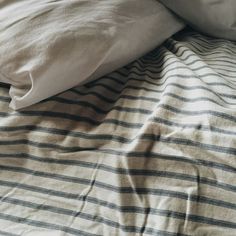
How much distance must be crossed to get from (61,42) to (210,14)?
299 millimetres

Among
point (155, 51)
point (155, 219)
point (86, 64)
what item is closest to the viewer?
point (155, 219)

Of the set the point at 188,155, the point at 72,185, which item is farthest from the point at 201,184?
the point at 72,185

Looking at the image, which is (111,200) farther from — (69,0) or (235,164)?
(69,0)

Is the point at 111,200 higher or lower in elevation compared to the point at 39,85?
lower

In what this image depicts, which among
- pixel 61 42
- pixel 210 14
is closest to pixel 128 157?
pixel 61 42

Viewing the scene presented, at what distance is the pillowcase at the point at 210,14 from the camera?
2.20ft

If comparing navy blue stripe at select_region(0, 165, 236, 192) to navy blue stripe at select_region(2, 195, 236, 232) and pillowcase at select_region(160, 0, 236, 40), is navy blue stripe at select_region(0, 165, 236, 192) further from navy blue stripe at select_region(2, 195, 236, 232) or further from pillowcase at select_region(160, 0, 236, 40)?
pillowcase at select_region(160, 0, 236, 40)

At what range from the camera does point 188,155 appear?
1.54ft

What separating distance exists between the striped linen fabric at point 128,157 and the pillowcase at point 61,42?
0.03 meters

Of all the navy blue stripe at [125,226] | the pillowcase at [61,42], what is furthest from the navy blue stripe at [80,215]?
the pillowcase at [61,42]

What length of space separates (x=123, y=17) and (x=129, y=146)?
0.22m

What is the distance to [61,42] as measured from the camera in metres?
0.54

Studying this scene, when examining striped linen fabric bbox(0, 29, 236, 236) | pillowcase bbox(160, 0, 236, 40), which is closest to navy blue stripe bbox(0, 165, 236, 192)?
striped linen fabric bbox(0, 29, 236, 236)

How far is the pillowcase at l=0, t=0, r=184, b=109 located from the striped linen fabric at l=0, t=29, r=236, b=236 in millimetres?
33
